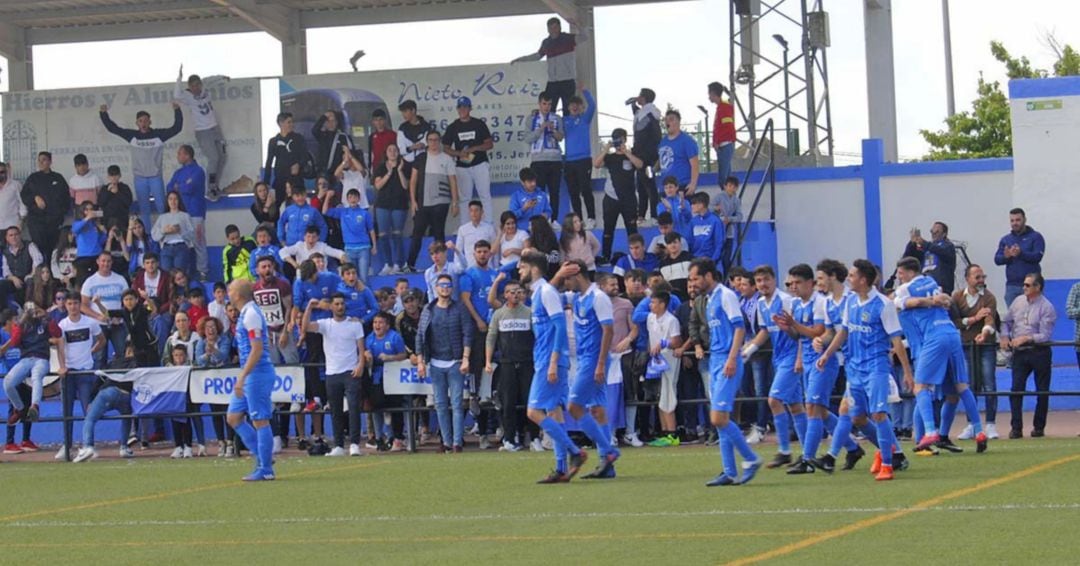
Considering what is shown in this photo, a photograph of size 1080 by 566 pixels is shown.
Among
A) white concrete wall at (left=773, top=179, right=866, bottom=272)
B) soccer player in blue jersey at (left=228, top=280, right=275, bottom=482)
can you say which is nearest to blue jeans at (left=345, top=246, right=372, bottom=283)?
white concrete wall at (left=773, top=179, right=866, bottom=272)

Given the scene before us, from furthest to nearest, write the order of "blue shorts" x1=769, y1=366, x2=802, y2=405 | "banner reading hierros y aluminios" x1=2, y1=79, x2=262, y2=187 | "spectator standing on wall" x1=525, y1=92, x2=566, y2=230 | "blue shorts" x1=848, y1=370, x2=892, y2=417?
"banner reading hierros y aluminios" x1=2, y1=79, x2=262, y2=187 < "spectator standing on wall" x1=525, y1=92, x2=566, y2=230 < "blue shorts" x1=769, y1=366, x2=802, y2=405 < "blue shorts" x1=848, y1=370, x2=892, y2=417

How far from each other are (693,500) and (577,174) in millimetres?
12432

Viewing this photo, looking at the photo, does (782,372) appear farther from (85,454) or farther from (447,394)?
(85,454)

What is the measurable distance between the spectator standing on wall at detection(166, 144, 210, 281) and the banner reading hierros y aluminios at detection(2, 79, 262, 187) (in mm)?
2094

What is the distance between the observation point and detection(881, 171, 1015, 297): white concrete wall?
2556 cm

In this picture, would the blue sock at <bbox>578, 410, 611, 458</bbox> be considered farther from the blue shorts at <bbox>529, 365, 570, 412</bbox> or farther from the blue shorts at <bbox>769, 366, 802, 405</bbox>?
the blue shorts at <bbox>769, 366, 802, 405</bbox>

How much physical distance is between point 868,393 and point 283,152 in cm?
1409

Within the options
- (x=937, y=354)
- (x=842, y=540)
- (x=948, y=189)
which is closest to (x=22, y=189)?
(x=948, y=189)

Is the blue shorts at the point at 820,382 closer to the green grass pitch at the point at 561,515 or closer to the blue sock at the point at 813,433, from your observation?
the blue sock at the point at 813,433

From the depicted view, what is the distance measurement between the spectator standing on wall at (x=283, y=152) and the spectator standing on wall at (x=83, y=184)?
9.40 ft

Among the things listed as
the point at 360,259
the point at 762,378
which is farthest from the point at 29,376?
the point at 762,378

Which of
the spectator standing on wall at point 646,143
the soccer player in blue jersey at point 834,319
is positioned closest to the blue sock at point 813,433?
the soccer player in blue jersey at point 834,319

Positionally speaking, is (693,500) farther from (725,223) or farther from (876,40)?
(876,40)

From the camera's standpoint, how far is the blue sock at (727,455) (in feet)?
45.1
